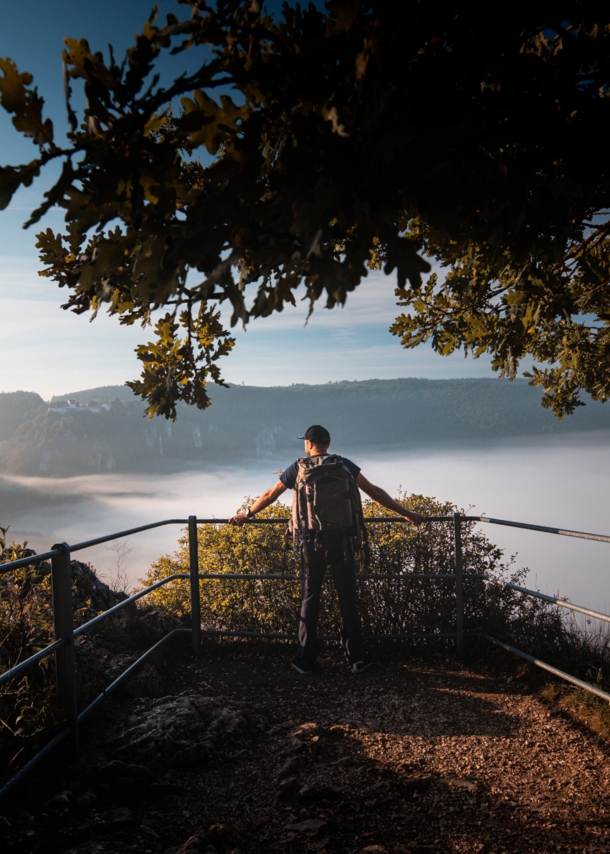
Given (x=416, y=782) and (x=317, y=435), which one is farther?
(x=317, y=435)

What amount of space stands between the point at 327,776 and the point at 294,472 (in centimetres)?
228

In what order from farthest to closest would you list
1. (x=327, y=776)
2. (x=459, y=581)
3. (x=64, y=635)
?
(x=459, y=581), (x=64, y=635), (x=327, y=776)

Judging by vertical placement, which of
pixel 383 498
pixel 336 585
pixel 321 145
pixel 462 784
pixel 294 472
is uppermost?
pixel 321 145

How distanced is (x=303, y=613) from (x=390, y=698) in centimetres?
94

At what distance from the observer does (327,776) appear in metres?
3.16

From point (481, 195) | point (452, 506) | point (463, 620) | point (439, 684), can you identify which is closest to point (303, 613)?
point (439, 684)

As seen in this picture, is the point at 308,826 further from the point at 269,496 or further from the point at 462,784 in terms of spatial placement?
the point at 269,496

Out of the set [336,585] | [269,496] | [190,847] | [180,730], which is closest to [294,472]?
[269,496]

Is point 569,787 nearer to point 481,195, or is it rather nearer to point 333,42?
point 481,195

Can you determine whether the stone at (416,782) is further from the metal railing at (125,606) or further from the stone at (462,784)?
the metal railing at (125,606)

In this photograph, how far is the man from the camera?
475 centimetres

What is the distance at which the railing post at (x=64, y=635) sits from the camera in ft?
10.7

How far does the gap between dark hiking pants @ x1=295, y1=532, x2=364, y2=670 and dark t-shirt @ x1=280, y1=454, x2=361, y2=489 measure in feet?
1.70

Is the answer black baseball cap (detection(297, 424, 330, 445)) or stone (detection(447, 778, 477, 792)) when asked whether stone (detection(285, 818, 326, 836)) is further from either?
black baseball cap (detection(297, 424, 330, 445))
